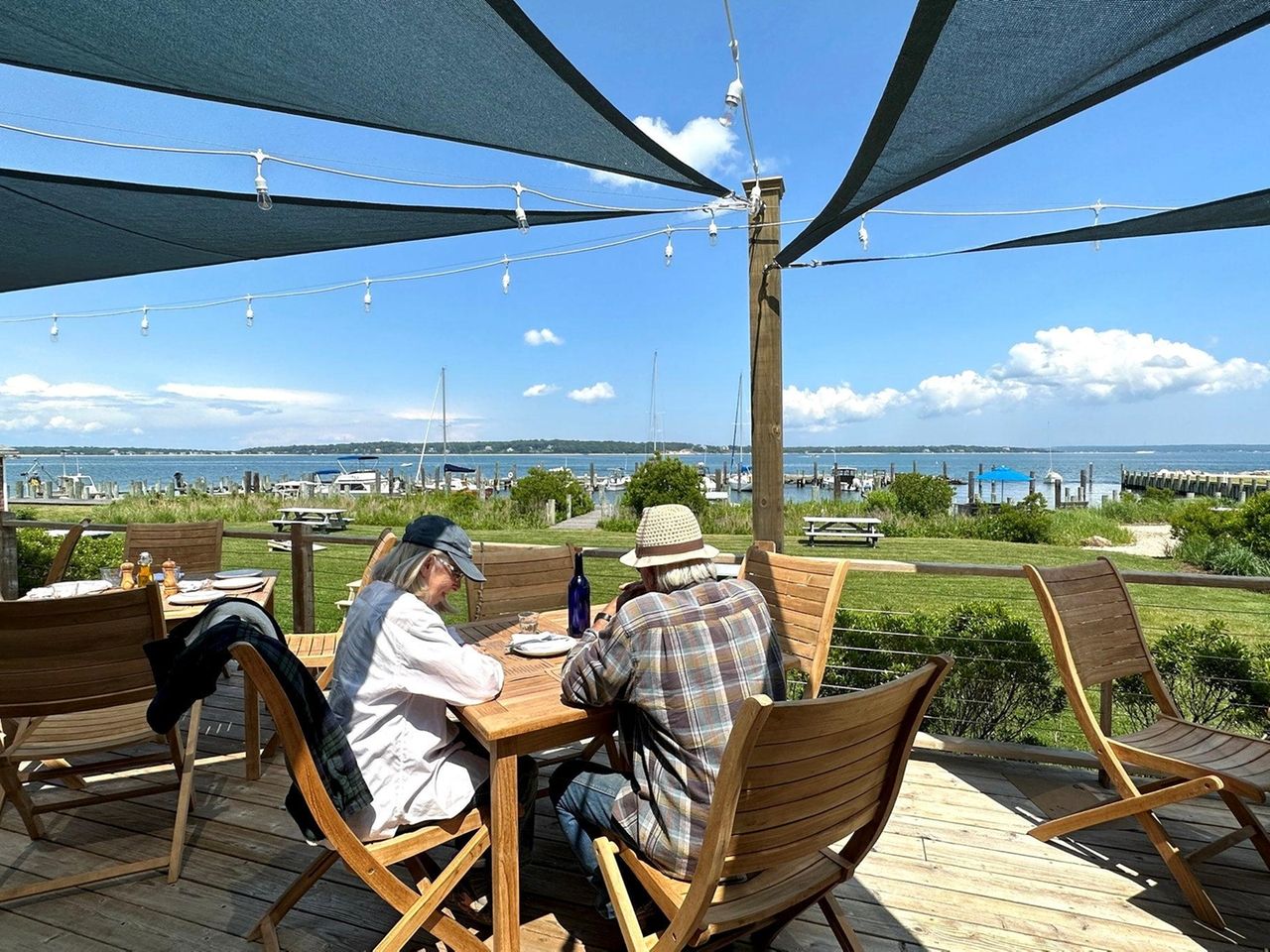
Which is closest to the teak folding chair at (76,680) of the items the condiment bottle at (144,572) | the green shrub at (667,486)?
the condiment bottle at (144,572)

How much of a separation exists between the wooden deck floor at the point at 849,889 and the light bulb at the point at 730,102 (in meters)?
2.67

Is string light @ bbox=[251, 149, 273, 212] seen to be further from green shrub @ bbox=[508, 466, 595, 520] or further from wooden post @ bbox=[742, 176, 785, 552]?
green shrub @ bbox=[508, 466, 595, 520]

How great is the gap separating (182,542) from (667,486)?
30.2 ft

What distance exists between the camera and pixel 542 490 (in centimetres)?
1520

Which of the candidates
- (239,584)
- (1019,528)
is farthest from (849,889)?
(1019,528)

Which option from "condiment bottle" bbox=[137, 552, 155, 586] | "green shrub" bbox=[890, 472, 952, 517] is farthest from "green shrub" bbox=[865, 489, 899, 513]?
"condiment bottle" bbox=[137, 552, 155, 586]

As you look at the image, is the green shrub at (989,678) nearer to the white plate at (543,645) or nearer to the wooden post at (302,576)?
the white plate at (543,645)

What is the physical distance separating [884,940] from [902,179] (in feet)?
8.56

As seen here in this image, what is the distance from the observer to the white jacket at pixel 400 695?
1.71m

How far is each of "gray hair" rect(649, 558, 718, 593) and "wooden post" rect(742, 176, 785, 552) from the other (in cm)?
180

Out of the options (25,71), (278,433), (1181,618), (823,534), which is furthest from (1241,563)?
(278,433)

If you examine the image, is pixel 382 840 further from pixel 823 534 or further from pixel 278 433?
pixel 278 433

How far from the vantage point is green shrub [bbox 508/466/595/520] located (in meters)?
15.0

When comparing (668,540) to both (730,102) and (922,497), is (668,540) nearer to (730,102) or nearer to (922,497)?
(730,102)
